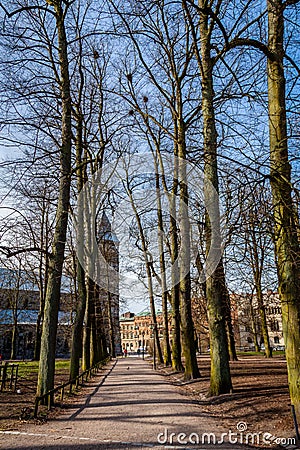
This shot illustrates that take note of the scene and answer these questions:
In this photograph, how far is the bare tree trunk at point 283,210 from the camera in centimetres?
611

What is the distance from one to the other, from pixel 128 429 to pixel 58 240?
5.40 meters

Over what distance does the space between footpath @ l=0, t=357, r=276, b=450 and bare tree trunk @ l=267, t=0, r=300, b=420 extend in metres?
1.62

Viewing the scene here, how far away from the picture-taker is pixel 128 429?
7.19 meters

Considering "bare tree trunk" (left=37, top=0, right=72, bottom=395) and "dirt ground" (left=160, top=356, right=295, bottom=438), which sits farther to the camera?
"bare tree trunk" (left=37, top=0, right=72, bottom=395)

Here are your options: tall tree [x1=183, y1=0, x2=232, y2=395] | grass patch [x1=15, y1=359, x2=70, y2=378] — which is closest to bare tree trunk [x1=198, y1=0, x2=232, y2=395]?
tall tree [x1=183, y1=0, x2=232, y2=395]

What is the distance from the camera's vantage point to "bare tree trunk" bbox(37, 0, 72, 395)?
34.2ft

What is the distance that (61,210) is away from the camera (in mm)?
11469

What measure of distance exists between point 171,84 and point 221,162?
12083 millimetres

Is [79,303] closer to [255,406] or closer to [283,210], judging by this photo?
[255,406]

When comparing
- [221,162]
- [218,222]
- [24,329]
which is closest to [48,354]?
[218,222]

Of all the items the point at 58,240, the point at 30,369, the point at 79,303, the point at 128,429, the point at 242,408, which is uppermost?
the point at 58,240

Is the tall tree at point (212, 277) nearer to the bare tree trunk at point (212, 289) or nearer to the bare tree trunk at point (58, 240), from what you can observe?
the bare tree trunk at point (212, 289)

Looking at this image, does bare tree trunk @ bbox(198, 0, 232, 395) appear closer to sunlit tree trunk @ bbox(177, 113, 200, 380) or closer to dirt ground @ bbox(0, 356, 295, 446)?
dirt ground @ bbox(0, 356, 295, 446)

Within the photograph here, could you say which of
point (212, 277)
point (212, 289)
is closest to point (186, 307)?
point (212, 289)
